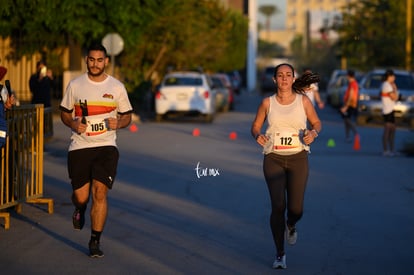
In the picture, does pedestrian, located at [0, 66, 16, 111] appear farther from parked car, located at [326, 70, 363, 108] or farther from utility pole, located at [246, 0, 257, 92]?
utility pole, located at [246, 0, 257, 92]

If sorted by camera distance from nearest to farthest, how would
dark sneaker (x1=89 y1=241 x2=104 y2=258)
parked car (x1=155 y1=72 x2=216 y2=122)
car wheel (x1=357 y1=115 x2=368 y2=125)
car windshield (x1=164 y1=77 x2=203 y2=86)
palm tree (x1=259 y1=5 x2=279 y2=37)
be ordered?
dark sneaker (x1=89 y1=241 x2=104 y2=258), parked car (x1=155 y1=72 x2=216 y2=122), car wheel (x1=357 y1=115 x2=368 y2=125), car windshield (x1=164 y1=77 x2=203 y2=86), palm tree (x1=259 y1=5 x2=279 y2=37)


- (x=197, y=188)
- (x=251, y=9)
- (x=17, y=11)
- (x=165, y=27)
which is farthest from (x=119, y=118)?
(x=251, y=9)

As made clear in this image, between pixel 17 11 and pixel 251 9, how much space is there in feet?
200

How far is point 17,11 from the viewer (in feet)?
94.6

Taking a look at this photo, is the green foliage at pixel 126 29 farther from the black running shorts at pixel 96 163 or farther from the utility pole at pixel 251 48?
the utility pole at pixel 251 48

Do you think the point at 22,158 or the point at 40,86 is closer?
the point at 22,158

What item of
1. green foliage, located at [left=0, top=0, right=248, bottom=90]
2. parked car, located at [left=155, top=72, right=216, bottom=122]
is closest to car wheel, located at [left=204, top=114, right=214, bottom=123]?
parked car, located at [left=155, top=72, right=216, bottom=122]

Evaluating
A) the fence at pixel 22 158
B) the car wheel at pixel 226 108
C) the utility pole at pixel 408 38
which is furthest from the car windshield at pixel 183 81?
the fence at pixel 22 158

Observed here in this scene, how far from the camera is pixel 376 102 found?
98.0ft

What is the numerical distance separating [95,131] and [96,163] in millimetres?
309

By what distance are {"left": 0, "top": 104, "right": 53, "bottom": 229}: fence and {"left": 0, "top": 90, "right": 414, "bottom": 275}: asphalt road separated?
0.89 ft

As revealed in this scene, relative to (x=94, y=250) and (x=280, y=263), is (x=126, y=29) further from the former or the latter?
(x=280, y=263)

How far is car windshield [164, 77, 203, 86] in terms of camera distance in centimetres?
3116

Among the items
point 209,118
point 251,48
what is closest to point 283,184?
point 209,118
